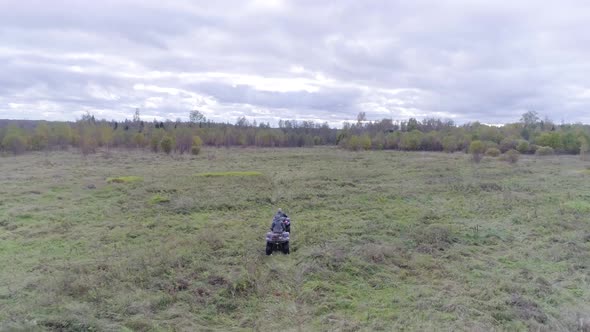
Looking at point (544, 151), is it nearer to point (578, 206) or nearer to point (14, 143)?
point (578, 206)

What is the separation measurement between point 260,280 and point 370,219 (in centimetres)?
864

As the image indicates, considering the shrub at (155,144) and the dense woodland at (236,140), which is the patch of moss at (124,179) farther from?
the shrub at (155,144)

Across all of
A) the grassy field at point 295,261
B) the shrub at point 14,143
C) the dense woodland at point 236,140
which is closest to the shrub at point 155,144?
the dense woodland at point 236,140

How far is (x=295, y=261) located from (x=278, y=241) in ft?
3.21

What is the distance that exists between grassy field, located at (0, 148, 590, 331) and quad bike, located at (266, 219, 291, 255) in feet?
1.05

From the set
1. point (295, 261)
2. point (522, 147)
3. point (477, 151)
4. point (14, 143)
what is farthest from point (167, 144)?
point (522, 147)

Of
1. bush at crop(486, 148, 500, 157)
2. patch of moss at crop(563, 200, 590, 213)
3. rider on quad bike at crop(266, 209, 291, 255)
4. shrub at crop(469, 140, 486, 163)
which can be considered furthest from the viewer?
bush at crop(486, 148, 500, 157)

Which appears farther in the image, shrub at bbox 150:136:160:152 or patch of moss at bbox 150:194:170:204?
shrub at bbox 150:136:160:152

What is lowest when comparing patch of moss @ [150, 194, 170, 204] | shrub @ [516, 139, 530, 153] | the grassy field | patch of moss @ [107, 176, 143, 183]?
the grassy field

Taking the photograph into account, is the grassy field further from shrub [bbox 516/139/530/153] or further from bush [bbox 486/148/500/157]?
shrub [bbox 516/139/530/153]

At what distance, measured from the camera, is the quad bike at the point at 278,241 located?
12297 mm

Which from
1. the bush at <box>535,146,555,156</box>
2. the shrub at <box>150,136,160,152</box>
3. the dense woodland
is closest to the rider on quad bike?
the dense woodland

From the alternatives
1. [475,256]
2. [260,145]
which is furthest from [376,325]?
[260,145]

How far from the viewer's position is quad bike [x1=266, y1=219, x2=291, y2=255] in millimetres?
12297
